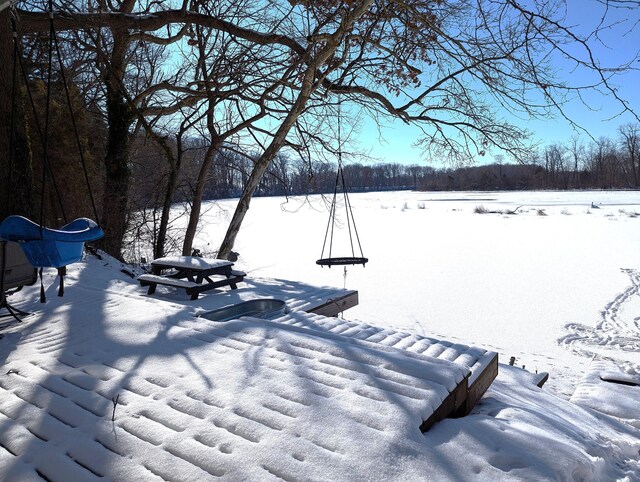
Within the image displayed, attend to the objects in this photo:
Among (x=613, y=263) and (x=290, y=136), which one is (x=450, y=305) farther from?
(x=613, y=263)

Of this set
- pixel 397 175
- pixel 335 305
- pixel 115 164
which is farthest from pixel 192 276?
pixel 397 175

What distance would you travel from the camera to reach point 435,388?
A: 6.14 feet

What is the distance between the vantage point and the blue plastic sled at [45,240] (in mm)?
2607

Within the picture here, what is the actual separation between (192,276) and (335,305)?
1.53 m

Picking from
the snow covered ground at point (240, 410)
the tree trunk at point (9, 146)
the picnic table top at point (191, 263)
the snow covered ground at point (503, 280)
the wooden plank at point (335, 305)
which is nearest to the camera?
the snow covered ground at point (240, 410)

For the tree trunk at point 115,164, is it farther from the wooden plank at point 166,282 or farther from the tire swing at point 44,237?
the tire swing at point 44,237

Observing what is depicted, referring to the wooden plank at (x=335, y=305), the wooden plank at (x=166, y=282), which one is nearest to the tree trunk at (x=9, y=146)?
the wooden plank at (x=166, y=282)

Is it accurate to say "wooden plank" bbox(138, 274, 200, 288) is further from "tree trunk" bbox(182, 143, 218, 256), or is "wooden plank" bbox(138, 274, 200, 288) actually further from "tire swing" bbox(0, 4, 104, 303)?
"tree trunk" bbox(182, 143, 218, 256)

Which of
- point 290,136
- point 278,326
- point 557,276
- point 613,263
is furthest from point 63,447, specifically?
point 613,263

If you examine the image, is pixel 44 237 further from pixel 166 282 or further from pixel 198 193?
pixel 198 193

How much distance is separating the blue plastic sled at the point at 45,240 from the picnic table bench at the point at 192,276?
4.32 ft

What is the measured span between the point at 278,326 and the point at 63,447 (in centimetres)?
140

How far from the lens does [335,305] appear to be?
4383 millimetres

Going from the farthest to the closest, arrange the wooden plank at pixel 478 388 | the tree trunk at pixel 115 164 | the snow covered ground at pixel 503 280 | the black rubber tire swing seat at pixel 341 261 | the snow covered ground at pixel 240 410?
the tree trunk at pixel 115 164
the snow covered ground at pixel 503 280
the black rubber tire swing seat at pixel 341 261
the wooden plank at pixel 478 388
the snow covered ground at pixel 240 410
